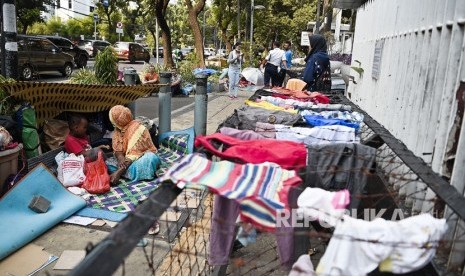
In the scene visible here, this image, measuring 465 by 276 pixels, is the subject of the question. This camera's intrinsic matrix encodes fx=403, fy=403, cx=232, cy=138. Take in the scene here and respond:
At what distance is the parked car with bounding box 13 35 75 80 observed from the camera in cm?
1596

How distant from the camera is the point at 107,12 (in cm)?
4450

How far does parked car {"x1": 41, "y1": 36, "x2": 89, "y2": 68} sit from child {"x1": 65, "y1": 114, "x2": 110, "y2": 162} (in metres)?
16.3

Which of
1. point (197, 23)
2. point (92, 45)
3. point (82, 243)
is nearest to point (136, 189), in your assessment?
point (82, 243)

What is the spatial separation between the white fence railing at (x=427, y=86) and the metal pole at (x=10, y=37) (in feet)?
15.1

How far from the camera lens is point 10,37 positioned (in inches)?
204

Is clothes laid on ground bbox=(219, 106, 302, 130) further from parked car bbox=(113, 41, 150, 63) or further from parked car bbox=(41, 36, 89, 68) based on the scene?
parked car bbox=(113, 41, 150, 63)

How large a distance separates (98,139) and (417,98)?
177 inches

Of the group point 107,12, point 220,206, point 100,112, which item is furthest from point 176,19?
point 220,206

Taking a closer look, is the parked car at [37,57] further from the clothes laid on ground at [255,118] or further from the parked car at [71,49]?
the clothes laid on ground at [255,118]

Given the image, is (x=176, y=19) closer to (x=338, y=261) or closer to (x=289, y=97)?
(x=289, y=97)

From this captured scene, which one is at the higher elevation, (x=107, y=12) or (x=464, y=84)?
(x=107, y=12)

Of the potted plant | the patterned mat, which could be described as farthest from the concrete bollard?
the potted plant

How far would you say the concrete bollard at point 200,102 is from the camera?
17.2 ft

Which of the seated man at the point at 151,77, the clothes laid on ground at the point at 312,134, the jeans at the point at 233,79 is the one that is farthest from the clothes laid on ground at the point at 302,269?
the jeans at the point at 233,79
